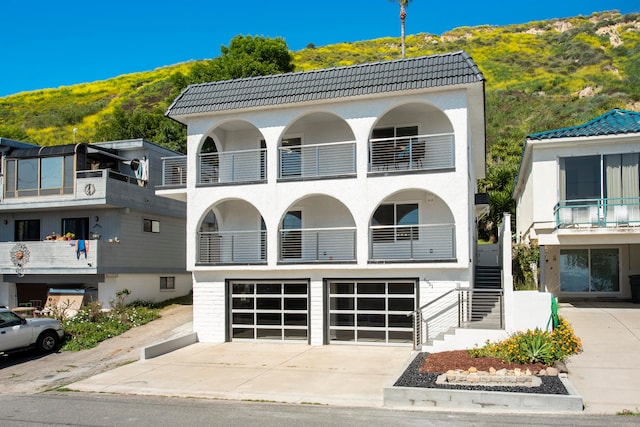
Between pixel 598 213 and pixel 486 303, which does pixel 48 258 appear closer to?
pixel 486 303

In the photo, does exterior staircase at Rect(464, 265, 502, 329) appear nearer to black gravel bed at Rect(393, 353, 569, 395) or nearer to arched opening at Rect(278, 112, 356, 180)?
black gravel bed at Rect(393, 353, 569, 395)

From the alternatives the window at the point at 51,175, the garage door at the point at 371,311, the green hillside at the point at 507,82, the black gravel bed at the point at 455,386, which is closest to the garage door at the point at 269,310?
the garage door at the point at 371,311

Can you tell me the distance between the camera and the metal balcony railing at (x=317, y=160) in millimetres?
21450

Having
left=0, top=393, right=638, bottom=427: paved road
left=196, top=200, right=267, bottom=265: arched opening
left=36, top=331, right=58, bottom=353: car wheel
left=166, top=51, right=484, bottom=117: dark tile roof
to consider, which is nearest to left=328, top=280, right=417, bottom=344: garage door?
left=196, top=200, right=267, bottom=265: arched opening

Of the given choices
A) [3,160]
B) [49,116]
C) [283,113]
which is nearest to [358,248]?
[283,113]

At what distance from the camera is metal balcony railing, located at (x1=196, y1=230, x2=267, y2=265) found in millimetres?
22531

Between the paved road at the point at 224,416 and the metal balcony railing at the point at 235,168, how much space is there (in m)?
10.3

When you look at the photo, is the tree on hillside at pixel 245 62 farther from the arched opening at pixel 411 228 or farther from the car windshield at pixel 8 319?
the car windshield at pixel 8 319

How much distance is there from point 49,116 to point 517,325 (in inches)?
2705

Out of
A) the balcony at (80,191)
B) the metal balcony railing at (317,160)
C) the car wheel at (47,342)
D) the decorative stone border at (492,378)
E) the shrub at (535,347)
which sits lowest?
the car wheel at (47,342)

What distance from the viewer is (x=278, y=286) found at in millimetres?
21594

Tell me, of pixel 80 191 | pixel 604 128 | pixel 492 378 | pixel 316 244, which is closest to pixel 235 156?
pixel 316 244

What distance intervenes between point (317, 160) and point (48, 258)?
12.1 meters

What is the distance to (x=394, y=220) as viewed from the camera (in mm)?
21438
